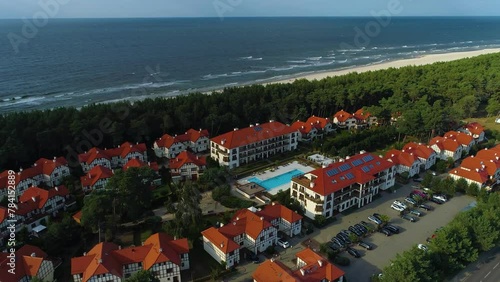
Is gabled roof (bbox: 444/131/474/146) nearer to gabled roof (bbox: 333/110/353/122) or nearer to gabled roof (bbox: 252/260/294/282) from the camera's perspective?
gabled roof (bbox: 333/110/353/122)

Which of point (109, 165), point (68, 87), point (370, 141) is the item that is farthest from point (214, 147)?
point (68, 87)

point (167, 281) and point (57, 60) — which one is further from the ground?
point (57, 60)

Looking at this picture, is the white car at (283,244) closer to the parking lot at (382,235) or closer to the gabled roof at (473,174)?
the parking lot at (382,235)

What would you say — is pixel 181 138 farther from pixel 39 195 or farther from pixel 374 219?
pixel 374 219

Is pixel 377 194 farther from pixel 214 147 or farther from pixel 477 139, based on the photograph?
pixel 477 139

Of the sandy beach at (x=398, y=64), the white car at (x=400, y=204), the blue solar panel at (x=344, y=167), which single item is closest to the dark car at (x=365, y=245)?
the white car at (x=400, y=204)

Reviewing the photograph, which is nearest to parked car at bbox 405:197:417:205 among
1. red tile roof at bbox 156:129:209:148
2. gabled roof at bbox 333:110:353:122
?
gabled roof at bbox 333:110:353:122

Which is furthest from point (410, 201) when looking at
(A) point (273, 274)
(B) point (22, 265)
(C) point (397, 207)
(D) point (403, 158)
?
(B) point (22, 265)
